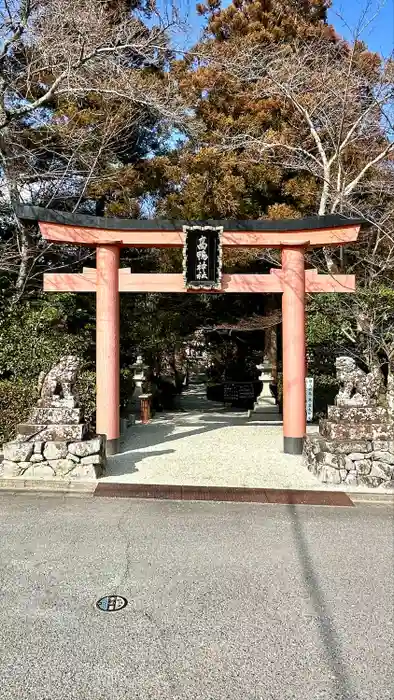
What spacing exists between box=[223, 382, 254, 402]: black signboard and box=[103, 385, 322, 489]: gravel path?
5.23 meters

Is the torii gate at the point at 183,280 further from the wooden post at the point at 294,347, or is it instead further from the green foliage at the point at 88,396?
the green foliage at the point at 88,396

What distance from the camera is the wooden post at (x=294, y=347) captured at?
25.3 ft

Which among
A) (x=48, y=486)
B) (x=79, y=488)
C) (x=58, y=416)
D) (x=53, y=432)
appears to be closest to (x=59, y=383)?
(x=58, y=416)

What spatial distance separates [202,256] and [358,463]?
4125 mm

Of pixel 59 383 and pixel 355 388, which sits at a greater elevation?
pixel 59 383

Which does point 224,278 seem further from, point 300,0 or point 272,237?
point 300,0

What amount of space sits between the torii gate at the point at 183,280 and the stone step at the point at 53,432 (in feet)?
4.94

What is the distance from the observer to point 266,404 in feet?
42.4

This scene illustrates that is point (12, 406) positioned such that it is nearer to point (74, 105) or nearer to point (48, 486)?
point (48, 486)

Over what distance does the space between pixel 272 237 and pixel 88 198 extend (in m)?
6.32

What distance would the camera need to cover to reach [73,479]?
585 cm

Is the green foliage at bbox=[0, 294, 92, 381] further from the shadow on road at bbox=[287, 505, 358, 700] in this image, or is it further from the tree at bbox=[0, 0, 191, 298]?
the shadow on road at bbox=[287, 505, 358, 700]

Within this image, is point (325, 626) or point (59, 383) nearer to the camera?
point (325, 626)

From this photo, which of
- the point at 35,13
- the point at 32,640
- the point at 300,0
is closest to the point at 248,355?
the point at 300,0
